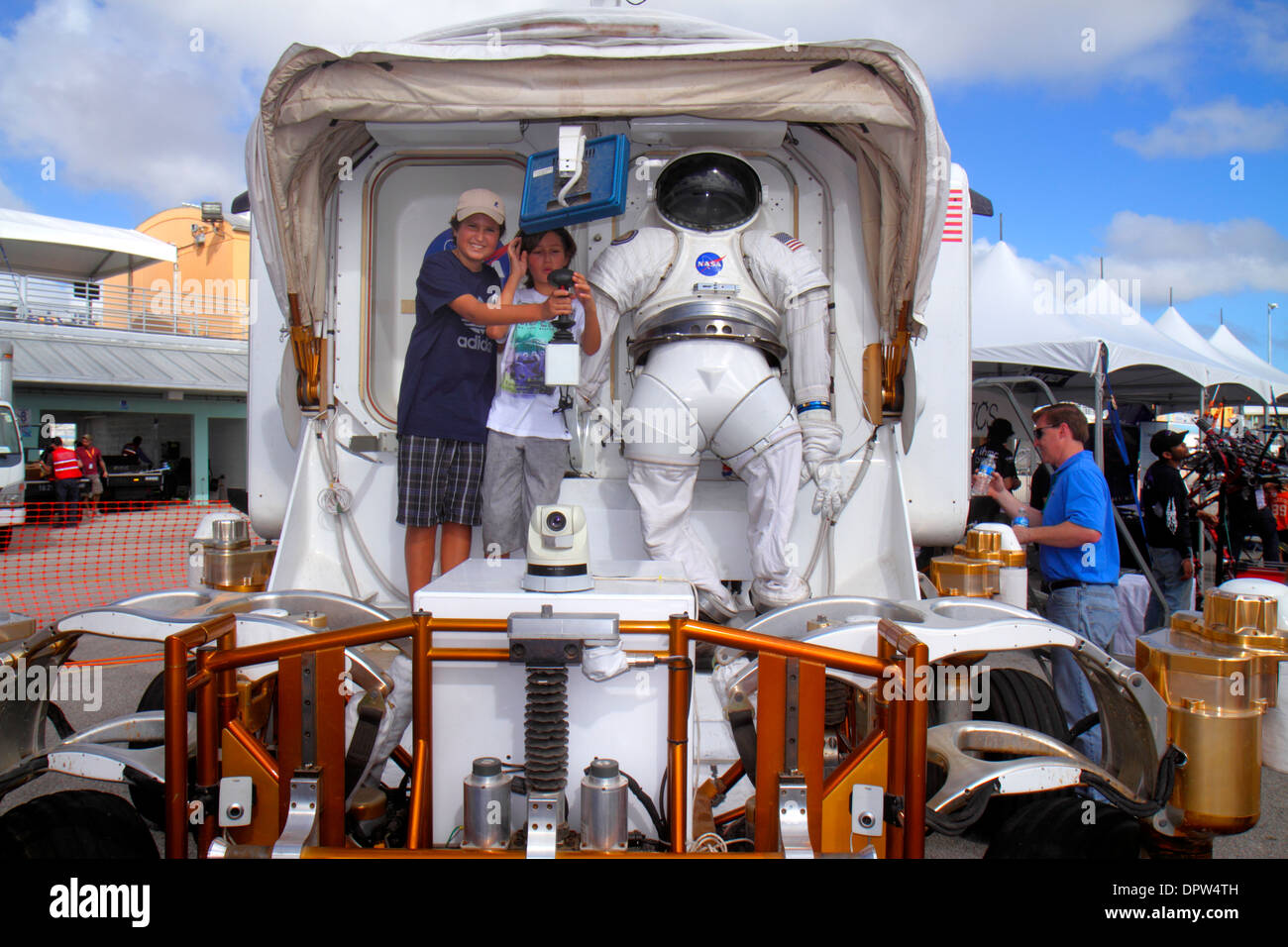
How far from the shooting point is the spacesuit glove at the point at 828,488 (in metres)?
3.64

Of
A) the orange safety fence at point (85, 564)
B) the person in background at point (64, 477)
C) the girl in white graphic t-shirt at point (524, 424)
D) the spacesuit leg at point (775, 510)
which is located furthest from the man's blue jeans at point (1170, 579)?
the person in background at point (64, 477)

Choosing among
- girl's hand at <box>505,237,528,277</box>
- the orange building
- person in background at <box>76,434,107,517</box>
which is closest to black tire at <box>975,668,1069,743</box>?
girl's hand at <box>505,237,528,277</box>

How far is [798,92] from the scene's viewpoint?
3.14 m

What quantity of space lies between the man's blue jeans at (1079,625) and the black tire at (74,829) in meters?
3.34

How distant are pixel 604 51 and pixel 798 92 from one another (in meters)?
0.75

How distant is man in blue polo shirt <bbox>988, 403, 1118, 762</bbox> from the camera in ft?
12.2

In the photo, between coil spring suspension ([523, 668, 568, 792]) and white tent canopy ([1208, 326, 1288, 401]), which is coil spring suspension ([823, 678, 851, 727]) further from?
white tent canopy ([1208, 326, 1288, 401])

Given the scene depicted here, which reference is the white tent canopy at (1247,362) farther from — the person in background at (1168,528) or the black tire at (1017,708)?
the black tire at (1017,708)

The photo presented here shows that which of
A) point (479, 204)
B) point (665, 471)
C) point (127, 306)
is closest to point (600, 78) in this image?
point (479, 204)

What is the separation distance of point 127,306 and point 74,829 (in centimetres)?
2399

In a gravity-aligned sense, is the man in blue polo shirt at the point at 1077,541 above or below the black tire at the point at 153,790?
above

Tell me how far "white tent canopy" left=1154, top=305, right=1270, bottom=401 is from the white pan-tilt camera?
11.6 metres
